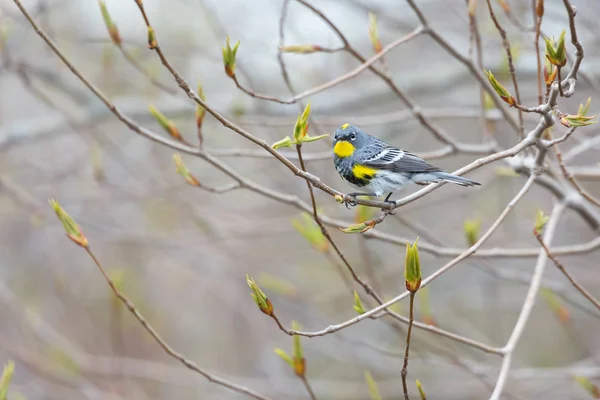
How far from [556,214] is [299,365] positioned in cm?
141

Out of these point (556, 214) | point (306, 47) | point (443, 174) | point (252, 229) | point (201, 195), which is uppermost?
point (201, 195)

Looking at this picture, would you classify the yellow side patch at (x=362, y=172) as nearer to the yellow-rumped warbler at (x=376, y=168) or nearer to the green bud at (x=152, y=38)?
the yellow-rumped warbler at (x=376, y=168)

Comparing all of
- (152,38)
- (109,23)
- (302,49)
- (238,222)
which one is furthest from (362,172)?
(238,222)

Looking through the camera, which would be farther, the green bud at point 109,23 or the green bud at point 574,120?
the green bud at point 109,23

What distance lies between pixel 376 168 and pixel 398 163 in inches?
4.4

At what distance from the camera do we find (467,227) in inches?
109

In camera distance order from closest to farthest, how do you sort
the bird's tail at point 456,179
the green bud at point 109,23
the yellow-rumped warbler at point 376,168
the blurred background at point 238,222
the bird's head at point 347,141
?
the bird's tail at point 456,179, the yellow-rumped warbler at point 376,168, the bird's head at point 347,141, the green bud at point 109,23, the blurred background at point 238,222

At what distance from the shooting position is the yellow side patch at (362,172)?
2434 mm

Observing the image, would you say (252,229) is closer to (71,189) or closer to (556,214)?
(71,189)

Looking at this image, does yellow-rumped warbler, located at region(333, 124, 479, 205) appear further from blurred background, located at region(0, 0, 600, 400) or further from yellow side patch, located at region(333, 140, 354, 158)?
blurred background, located at region(0, 0, 600, 400)

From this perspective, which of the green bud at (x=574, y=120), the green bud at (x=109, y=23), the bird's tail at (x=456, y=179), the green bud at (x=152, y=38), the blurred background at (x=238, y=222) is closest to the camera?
the green bud at (x=574, y=120)

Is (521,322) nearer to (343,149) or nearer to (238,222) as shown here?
(343,149)

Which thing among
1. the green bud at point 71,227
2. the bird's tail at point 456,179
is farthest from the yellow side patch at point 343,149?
the green bud at point 71,227

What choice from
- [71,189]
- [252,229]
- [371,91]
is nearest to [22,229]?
[71,189]
